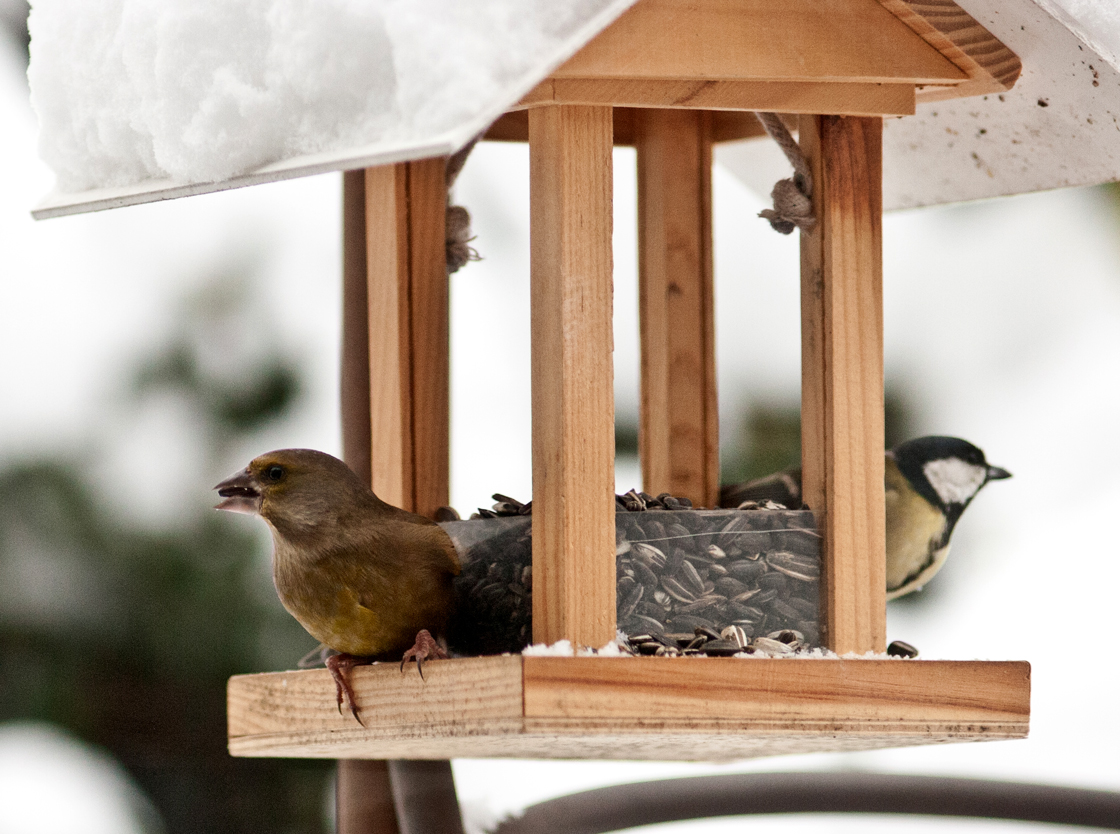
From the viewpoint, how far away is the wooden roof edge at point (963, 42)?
191 centimetres

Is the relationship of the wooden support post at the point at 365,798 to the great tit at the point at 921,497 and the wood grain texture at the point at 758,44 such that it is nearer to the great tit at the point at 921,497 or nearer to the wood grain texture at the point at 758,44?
the great tit at the point at 921,497

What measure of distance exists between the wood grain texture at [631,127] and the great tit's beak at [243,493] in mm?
797

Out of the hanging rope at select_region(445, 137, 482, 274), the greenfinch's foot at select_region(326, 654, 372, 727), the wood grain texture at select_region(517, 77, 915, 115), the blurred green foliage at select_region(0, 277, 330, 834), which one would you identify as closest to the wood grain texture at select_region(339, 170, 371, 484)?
the hanging rope at select_region(445, 137, 482, 274)

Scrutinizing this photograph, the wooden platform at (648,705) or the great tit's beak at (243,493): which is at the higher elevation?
the great tit's beak at (243,493)

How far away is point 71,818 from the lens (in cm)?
366

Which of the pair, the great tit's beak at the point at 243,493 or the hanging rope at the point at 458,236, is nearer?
the great tit's beak at the point at 243,493

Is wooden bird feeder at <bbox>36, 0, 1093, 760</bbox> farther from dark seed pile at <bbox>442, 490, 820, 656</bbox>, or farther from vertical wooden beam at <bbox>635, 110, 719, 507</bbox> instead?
vertical wooden beam at <bbox>635, 110, 719, 507</bbox>

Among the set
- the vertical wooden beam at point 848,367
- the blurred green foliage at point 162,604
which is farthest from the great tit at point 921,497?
the blurred green foliage at point 162,604

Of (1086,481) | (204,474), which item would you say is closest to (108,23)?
(204,474)

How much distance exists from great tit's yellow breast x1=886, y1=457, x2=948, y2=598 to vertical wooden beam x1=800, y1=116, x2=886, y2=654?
0.86 feet

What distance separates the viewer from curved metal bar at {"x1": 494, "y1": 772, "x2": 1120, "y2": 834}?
7.30 ft

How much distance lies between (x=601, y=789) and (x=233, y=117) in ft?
3.86

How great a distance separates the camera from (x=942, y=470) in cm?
236

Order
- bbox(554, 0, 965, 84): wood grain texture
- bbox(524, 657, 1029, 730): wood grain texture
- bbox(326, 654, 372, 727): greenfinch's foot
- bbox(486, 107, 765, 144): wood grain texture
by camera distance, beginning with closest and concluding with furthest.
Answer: bbox(524, 657, 1029, 730): wood grain texture
bbox(554, 0, 965, 84): wood grain texture
bbox(326, 654, 372, 727): greenfinch's foot
bbox(486, 107, 765, 144): wood grain texture
